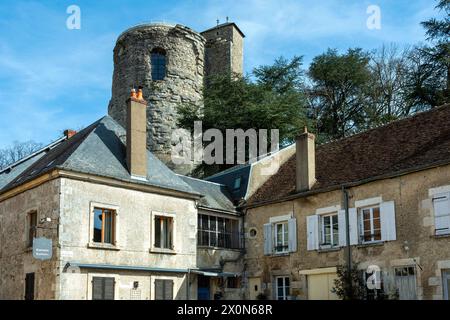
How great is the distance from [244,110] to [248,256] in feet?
39.4

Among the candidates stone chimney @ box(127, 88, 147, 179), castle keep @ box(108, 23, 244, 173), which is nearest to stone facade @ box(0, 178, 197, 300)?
stone chimney @ box(127, 88, 147, 179)

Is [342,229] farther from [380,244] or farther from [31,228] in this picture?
[31,228]

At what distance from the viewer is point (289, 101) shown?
3175 centimetres

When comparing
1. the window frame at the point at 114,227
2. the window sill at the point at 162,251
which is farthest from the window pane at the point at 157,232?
the window frame at the point at 114,227

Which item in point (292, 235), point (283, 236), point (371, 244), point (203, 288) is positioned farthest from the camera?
point (283, 236)

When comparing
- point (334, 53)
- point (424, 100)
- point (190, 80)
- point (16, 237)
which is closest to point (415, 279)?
point (16, 237)

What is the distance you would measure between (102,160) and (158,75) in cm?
2031

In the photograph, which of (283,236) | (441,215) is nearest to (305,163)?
(283,236)

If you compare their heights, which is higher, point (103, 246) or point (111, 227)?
point (111, 227)

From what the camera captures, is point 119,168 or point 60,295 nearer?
point 60,295

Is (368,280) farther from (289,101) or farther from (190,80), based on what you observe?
(190,80)

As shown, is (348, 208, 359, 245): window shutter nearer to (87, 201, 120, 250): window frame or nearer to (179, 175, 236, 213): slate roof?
(179, 175, 236, 213): slate roof

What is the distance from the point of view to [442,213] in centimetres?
1562

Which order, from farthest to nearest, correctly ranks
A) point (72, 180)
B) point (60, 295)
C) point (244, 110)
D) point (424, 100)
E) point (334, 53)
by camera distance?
point (334, 53) < point (244, 110) < point (424, 100) < point (72, 180) < point (60, 295)
